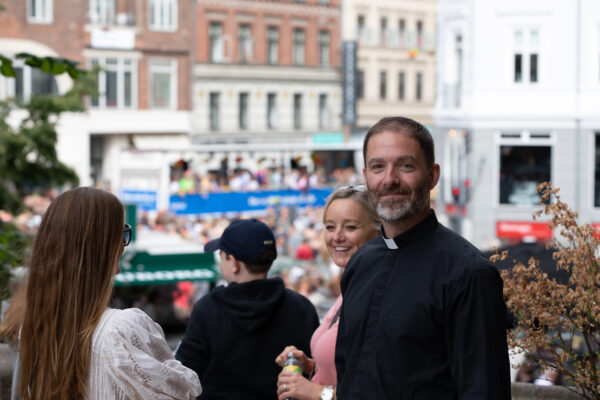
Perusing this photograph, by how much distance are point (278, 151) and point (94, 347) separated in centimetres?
3522

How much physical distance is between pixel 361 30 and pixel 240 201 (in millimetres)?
25858

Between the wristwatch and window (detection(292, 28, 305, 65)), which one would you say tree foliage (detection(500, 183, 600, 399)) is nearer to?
the wristwatch

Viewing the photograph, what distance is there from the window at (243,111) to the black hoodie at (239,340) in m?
40.3

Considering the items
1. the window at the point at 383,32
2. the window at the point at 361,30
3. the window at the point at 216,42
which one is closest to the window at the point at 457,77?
the window at the point at 216,42

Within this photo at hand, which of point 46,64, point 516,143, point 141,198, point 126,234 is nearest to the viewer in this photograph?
point 126,234

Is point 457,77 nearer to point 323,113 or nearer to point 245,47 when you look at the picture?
point 245,47

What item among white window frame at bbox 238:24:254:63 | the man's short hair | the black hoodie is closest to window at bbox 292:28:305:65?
white window frame at bbox 238:24:254:63

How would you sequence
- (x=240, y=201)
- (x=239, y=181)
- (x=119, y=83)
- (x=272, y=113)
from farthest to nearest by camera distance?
(x=272, y=113), (x=119, y=83), (x=239, y=181), (x=240, y=201)

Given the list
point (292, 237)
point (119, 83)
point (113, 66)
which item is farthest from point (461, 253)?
point (113, 66)

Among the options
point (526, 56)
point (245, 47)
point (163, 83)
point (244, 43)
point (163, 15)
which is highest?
point (163, 15)

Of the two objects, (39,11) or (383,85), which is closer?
(39,11)

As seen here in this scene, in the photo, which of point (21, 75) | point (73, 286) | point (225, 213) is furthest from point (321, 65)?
point (73, 286)

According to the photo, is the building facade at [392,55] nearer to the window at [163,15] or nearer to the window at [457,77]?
the window at [163,15]

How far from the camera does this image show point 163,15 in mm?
39344
